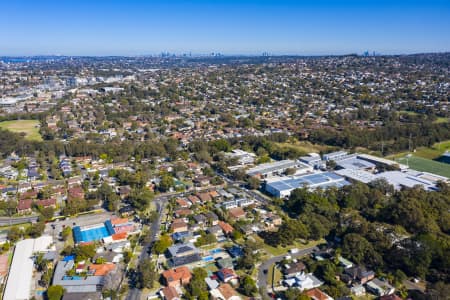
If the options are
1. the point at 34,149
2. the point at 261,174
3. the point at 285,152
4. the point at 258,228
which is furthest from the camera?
the point at 34,149

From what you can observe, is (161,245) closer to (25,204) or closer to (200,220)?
(200,220)

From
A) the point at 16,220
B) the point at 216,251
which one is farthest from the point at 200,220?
the point at 16,220

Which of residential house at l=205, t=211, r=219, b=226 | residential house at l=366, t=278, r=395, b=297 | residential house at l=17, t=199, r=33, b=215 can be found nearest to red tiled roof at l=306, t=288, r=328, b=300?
residential house at l=366, t=278, r=395, b=297

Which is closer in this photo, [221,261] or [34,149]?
[221,261]

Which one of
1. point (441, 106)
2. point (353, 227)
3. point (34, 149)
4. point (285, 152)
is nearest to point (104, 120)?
point (34, 149)

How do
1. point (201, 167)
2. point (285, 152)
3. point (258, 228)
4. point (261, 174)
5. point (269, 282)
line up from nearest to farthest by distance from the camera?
point (269, 282)
point (258, 228)
point (261, 174)
point (201, 167)
point (285, 152)

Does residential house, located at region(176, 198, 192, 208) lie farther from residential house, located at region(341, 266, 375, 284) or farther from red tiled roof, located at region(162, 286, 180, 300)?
residential house, located at region(341, 266, 375, 284)

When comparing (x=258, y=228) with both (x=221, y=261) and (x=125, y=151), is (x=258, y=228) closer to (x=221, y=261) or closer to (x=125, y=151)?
(x=221, y=261)
